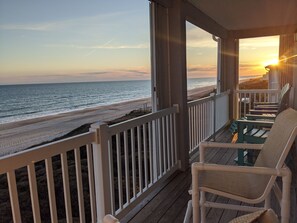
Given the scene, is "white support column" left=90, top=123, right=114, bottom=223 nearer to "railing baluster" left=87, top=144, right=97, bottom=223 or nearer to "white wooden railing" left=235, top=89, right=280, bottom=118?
"railing baluster" left=87, top=144, right=97, bottom=223

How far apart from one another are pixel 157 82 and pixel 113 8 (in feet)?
3.19

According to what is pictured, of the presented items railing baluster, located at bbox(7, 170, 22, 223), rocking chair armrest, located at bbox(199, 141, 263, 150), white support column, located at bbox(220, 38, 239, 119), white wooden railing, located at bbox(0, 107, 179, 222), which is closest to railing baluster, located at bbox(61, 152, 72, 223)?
white wooden railing, located at bbox(0, 107, 179, 222)

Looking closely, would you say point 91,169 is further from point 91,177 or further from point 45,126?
point 45,126

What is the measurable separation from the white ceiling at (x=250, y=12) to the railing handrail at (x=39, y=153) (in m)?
Answer: 2.84

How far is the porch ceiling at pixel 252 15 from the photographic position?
4.01 meters

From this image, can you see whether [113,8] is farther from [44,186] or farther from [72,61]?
[44,186]

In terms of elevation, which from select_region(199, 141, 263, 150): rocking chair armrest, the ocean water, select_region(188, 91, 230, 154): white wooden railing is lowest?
select_region(188, 91, 230, 154): white wooden railing

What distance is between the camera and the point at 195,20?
4.19 meters

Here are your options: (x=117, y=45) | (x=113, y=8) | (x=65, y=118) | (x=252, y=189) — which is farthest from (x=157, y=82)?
(x=252, y=189)


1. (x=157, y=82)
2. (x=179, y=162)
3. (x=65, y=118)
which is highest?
(x=157, y=82)

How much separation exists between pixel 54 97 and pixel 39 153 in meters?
0.46

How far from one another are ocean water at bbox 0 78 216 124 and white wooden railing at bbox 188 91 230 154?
165 centimetres

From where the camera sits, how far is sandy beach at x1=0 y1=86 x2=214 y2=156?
4.88ft

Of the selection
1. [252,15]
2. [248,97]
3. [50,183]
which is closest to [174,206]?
[50,183]
